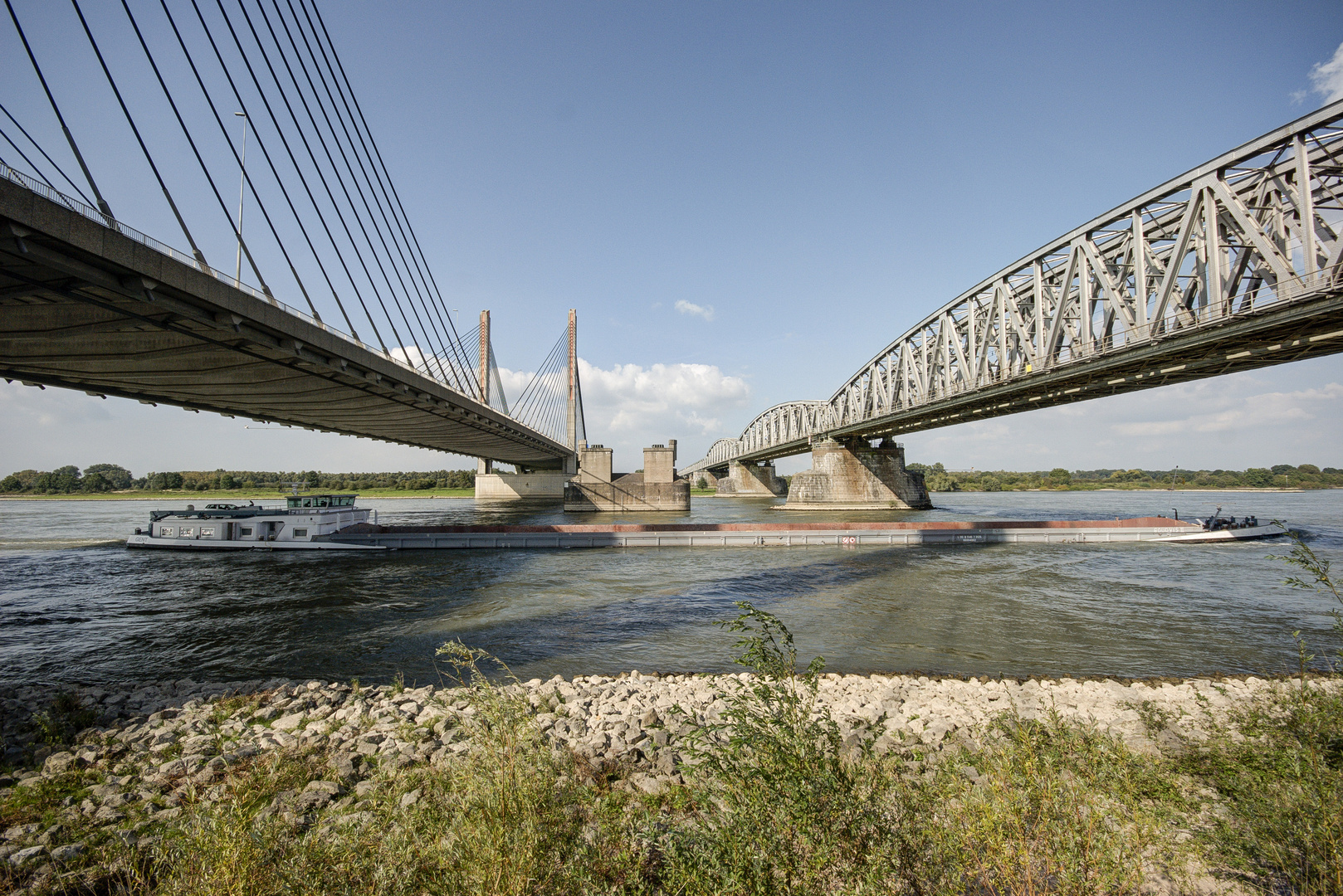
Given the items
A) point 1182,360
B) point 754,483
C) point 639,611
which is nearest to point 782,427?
point 754,483

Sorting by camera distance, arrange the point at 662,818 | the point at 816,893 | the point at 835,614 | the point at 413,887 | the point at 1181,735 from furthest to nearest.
→ the point at 835,614
the point at 1181,735
the point at 662,818
the point at 413,887
the point at 816,893

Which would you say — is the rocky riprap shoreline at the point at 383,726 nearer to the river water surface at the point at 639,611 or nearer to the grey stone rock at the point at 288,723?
the grey stone rock at the point at 288,723

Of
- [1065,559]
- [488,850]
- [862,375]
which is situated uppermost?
[862,375]

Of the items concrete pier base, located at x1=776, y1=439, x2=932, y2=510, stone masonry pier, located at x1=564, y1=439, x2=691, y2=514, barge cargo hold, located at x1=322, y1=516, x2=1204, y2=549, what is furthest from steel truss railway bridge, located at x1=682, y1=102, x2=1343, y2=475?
stone masonry pier, located at x1=564, y1=439, x2=691, y2=514

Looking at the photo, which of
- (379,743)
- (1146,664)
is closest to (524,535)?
(379,743)

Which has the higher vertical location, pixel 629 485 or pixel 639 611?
pixel 629 485

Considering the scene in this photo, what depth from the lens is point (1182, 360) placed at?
27.5 metres

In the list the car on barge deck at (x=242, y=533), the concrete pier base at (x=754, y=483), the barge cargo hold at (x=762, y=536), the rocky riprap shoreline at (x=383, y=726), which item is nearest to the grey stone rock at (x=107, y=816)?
the rocky riprap shoreline at (x=383, y=726)

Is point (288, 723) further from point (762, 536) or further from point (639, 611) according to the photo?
point (762, 536)

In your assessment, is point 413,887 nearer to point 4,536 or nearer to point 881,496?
point 4,536

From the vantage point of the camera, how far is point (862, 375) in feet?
231

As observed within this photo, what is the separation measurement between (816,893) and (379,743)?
21.9ft

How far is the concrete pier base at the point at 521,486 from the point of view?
96688 millimetres

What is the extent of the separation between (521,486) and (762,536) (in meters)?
73.8
